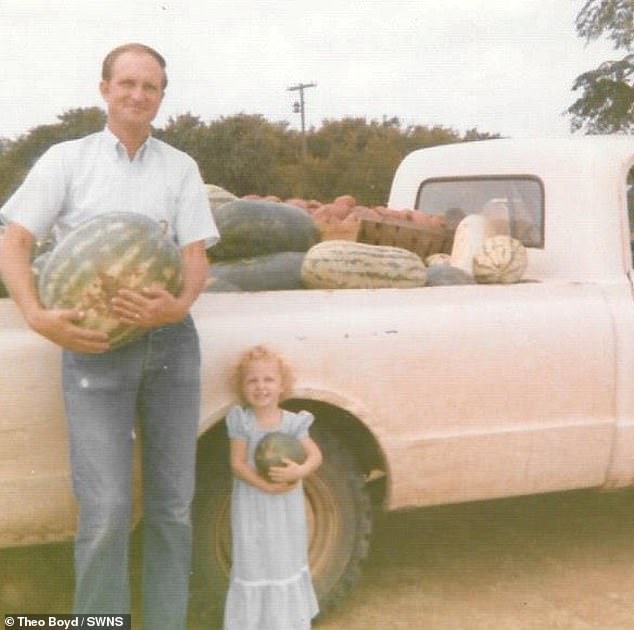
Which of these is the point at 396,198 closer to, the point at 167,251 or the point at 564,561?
the point at 564,561

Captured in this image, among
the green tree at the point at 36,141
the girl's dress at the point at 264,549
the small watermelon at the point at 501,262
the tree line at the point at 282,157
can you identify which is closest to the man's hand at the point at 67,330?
the girl's dress at the point at 264,549

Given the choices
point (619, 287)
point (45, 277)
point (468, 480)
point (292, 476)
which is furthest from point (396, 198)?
point (45, 277)

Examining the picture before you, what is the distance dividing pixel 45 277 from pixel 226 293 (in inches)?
31.8

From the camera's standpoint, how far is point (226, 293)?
4.18 m

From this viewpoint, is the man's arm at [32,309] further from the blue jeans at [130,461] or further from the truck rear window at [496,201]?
the truck rear window at [496,201]

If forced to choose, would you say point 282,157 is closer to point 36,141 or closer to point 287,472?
point 36,141

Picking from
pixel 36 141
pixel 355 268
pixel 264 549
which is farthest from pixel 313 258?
pixel 36 141

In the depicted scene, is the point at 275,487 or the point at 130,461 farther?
the point at 275,487

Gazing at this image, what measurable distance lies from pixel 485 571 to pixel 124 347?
91.0 inches

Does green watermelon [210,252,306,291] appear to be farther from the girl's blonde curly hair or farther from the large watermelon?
the large watermelon

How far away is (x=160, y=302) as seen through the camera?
139 inches

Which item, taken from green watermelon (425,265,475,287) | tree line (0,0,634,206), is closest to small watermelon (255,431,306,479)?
green watermelon (425,265,475,287)

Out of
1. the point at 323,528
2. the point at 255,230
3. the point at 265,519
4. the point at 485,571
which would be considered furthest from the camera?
the point at 485,571

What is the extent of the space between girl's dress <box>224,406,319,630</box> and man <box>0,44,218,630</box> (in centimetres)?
34
